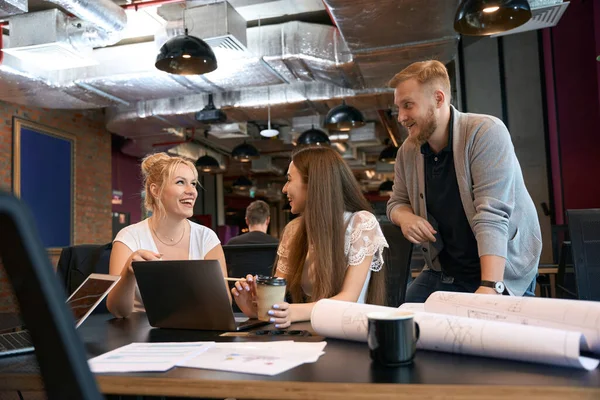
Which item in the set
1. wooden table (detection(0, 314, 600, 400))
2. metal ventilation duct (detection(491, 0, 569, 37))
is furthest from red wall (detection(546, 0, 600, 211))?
wooden table (detection(0, 314, 600, 400))

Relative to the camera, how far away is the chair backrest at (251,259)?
2.54 meters

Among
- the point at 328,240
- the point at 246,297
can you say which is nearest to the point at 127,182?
the point at 328,240

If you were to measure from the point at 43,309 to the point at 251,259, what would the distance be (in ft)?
7.33

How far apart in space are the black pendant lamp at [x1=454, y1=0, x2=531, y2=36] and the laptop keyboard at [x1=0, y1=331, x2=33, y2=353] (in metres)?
3.08

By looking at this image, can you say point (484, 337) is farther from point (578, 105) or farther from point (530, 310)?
point (578, 105)

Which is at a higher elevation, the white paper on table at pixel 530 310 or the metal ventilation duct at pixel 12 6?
the metal ventilation duct at pixel 12 6

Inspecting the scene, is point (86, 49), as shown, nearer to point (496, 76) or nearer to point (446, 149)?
point (496, 76)

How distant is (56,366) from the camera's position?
335mm

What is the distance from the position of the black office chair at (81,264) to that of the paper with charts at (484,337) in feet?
5.38

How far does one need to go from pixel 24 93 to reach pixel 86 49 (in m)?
1.17

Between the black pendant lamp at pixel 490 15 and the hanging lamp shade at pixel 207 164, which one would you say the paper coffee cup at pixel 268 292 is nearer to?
the black pendant lamp at pixel 490 15

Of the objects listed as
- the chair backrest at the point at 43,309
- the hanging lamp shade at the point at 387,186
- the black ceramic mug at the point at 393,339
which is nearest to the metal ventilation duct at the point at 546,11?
the black ceramic mug at the point at 393,339

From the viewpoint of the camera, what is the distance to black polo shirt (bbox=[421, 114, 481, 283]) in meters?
1.88

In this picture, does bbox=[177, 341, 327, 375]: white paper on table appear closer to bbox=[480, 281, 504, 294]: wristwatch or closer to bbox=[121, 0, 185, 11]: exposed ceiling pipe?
bbox=[480, 281, 504, 294]: wristwatch
